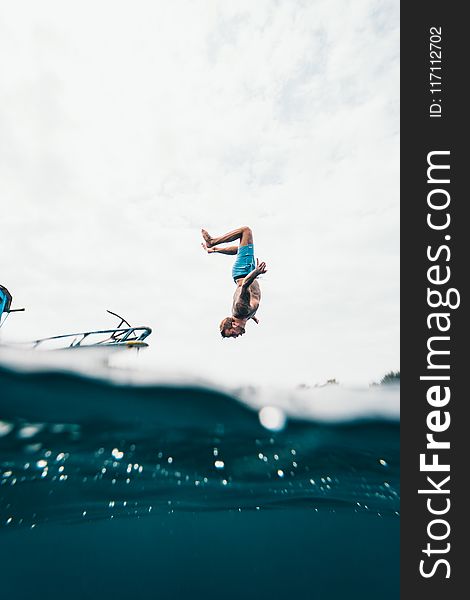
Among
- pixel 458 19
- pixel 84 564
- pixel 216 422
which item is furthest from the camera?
pixel 84 564

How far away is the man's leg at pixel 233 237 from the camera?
6.76m

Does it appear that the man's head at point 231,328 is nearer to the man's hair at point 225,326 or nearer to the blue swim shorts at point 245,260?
the man's hair at point 225,326

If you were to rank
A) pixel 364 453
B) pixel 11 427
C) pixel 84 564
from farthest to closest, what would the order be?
pixel 84 564
pixel 364 453
pixel 11 427

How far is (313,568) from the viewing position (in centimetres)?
1272

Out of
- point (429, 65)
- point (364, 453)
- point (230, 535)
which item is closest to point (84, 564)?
point (230, 535)

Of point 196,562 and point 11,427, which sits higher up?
point 11,427

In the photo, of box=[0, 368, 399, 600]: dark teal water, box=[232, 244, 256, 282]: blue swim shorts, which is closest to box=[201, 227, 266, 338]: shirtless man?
box=[232, 244, 256, 282]: blue swim shorts

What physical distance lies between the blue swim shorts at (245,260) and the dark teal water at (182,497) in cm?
281

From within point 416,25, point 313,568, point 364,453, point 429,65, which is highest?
point 416,25

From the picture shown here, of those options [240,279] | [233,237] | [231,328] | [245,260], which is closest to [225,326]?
[231,328]

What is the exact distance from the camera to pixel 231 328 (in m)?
7.33

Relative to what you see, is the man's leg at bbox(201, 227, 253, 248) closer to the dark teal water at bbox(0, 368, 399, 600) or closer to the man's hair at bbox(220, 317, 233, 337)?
the man's hair at bbox(220, 317, 233, 337)

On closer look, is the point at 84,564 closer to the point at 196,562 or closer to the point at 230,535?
the point at 196,562

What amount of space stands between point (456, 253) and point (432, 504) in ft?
10.8
